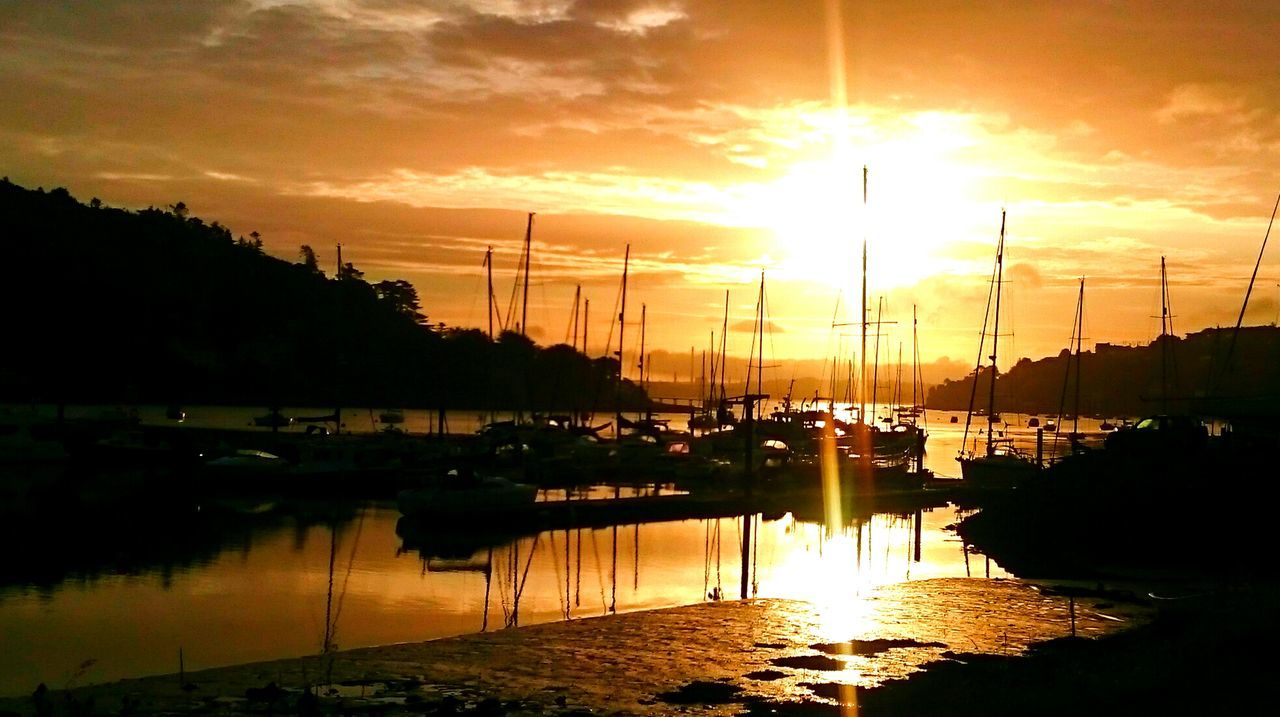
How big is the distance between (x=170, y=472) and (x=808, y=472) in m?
35.4

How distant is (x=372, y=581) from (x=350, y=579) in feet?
2.43

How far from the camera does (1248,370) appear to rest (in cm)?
16788

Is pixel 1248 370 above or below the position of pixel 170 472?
above

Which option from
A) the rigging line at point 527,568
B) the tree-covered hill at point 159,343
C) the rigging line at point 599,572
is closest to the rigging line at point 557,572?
the rigging line at point 527,568

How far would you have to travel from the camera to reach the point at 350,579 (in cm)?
3381

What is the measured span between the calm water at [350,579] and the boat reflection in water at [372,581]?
0.25 ft

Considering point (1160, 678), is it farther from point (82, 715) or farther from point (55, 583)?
point (55, 583)

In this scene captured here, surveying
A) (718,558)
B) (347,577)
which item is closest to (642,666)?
(347,577)

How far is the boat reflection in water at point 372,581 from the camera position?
2433cm

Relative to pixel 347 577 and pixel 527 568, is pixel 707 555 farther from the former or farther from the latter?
pixel 347 577

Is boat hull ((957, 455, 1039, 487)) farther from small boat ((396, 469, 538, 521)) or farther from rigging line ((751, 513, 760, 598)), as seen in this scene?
small boat ((396, 469, 538, 521))

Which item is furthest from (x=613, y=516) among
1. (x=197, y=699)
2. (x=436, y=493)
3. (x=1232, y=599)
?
(x=197, y=699)

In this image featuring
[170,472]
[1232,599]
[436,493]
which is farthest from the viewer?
[170,472]

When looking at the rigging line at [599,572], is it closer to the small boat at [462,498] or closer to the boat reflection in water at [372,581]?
the boat reflection in water at [372,581]
